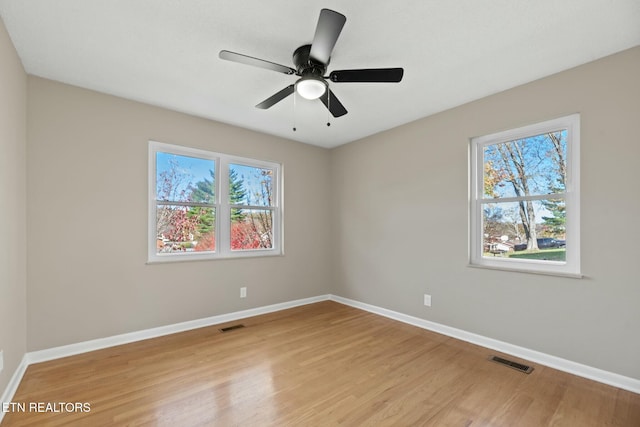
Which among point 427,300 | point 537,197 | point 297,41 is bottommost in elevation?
point 427,300

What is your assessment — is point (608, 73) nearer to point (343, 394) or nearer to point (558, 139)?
point (558, 139)

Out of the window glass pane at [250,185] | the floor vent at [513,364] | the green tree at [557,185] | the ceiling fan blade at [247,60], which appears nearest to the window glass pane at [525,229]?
the green tree at [557,185]

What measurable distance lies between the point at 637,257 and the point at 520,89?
170 centimetres

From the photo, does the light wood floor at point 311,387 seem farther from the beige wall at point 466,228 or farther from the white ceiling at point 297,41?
the white ceiling at point 297,41

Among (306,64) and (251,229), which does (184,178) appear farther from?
(306,64)

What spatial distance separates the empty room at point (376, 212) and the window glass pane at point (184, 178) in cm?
3

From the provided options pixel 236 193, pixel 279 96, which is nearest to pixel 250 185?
pixel 236 193

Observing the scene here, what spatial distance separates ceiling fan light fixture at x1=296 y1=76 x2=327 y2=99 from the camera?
2135 mm

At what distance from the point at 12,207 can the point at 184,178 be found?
156cm

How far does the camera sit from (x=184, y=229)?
3.55 meters

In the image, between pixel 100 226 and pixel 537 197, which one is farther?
pixel 100 226

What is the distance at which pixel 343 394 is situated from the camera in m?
2.17

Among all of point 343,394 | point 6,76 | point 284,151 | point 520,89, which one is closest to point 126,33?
point 6,76

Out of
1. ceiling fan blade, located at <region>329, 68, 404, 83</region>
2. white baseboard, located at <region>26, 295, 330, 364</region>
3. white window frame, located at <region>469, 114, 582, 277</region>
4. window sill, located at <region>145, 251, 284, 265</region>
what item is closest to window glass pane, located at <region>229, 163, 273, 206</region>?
window sill, located at <region>145, 251, 284, 265</region>
